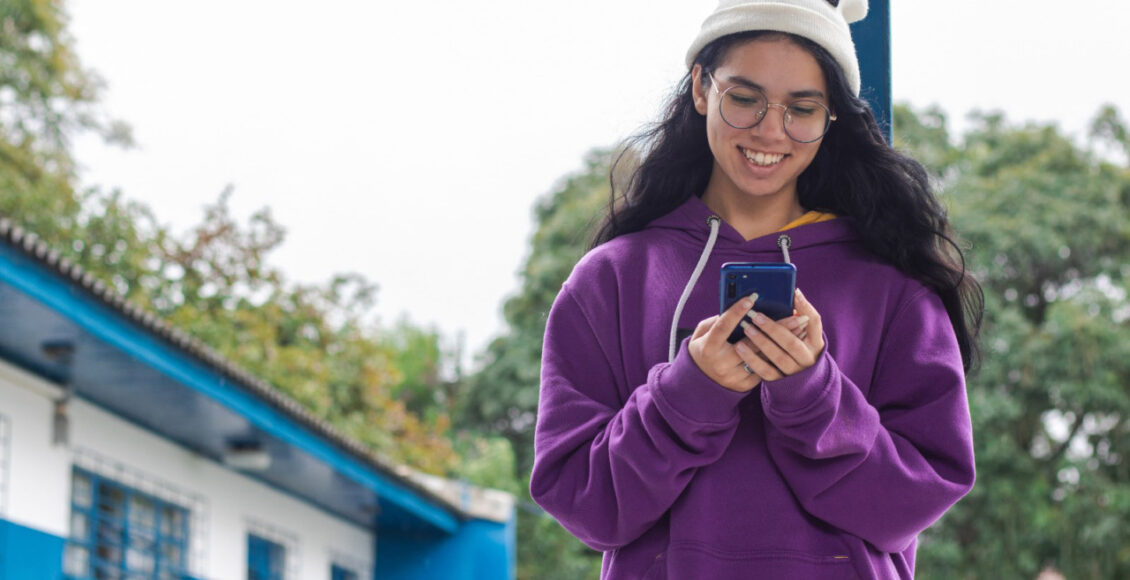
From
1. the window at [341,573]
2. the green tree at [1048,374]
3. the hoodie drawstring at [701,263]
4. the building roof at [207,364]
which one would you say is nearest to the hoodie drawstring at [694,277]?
the hoodie drawstring at [701,263]

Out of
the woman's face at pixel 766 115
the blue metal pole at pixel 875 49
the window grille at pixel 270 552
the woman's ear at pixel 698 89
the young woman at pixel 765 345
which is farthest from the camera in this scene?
the window grille at pixel 270 552

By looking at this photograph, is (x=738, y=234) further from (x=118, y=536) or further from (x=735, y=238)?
(x=118, y=536)

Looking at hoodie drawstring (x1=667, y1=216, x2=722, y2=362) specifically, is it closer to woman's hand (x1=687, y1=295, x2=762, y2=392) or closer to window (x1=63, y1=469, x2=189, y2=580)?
woman's hand (x1=687, y1=295, x2=762, y2=392)

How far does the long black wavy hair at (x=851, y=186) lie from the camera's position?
199 cm

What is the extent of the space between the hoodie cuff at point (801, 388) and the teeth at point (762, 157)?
311mm

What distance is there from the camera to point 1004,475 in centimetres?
1745

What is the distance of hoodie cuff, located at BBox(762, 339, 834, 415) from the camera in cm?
169

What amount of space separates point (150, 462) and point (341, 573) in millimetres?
3747

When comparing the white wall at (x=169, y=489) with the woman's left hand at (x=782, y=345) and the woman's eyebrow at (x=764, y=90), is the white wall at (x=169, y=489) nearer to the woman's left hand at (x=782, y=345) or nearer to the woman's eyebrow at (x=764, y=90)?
the woman's eyebrow at (x=764, y=90)

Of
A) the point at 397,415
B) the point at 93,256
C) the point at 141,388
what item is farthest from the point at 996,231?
the point at 141,388

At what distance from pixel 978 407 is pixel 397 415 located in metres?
7.14

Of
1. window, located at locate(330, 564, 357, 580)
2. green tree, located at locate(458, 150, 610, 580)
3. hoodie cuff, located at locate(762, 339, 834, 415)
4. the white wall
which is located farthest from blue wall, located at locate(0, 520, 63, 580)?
green tree, located at locate(458, 150, 610, 580)

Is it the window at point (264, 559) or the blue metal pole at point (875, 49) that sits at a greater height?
the blue metal pole at point (875, 49)

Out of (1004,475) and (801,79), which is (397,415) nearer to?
(1004,475)
